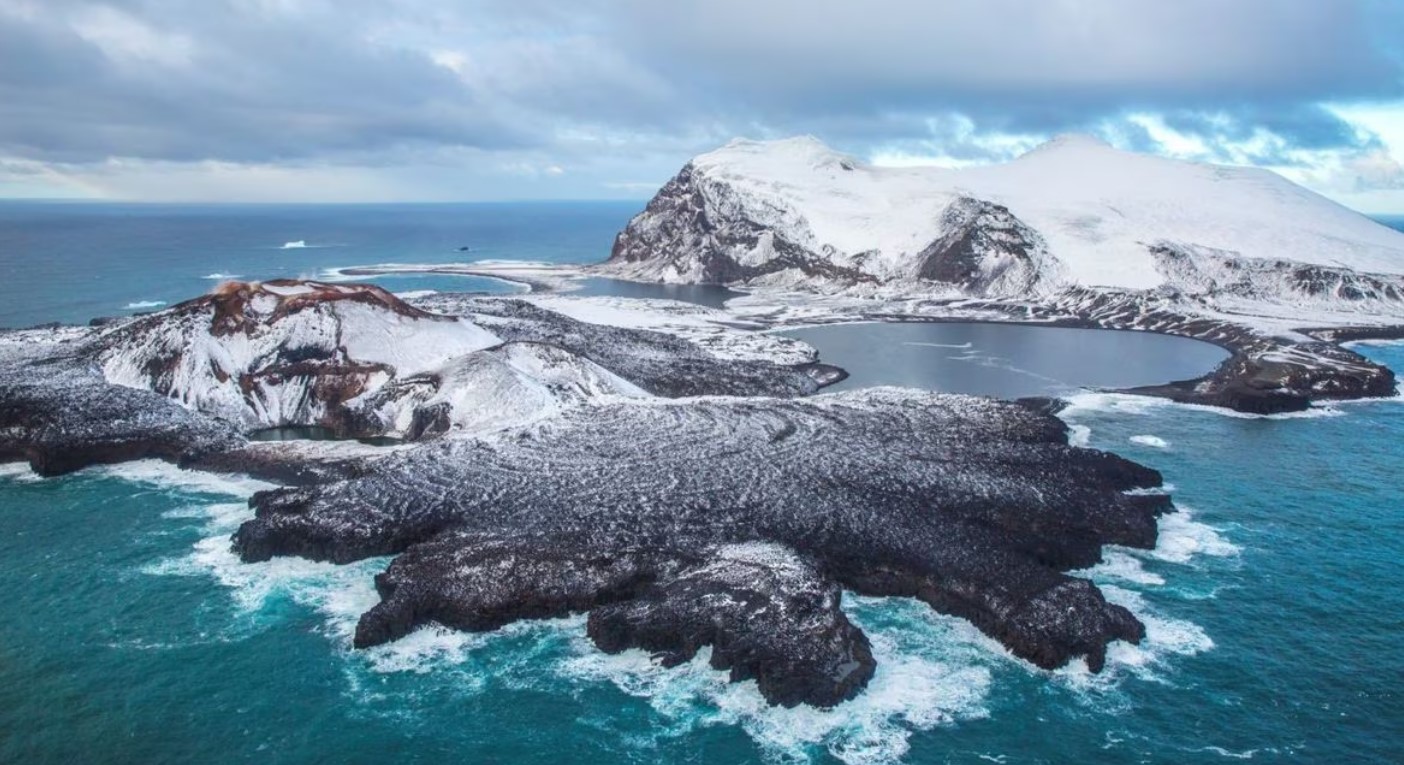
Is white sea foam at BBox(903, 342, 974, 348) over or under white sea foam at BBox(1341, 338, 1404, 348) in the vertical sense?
under

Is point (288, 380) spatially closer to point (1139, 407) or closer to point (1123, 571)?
point (1123, 571)

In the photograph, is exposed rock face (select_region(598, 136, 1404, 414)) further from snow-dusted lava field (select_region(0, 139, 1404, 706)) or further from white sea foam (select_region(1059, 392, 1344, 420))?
white sea foam (select_region(1059, 392, 1344, 420))

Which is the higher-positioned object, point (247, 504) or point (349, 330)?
point (349, 330)

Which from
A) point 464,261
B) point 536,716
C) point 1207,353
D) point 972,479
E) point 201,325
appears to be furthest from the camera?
point 464,261

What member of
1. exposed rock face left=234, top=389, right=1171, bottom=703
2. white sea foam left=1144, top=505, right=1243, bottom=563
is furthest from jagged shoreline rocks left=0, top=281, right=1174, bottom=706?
white sea foam left=1144, top=505, right=1243, bottom=563

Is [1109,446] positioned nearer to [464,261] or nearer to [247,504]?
[247,504]

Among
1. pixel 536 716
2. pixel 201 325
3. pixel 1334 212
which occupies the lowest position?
pixel 536 716

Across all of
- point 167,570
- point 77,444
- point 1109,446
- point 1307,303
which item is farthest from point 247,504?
point 1307,303
